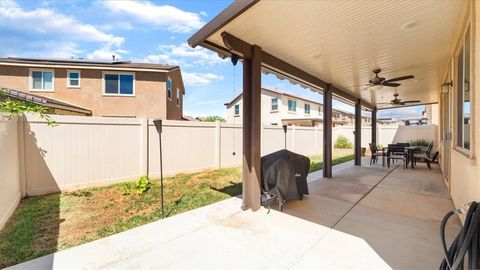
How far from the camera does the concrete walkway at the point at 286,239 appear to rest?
2592 mm

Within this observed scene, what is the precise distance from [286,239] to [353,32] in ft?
11.1

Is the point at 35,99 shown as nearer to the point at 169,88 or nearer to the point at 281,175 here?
the point at 169,88

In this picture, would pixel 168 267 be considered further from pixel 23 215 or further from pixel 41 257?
pixel 23 215

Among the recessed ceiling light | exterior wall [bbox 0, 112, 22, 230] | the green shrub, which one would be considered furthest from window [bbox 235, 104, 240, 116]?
the recessed ceiling light

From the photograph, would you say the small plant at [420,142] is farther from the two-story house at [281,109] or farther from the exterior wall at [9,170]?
the exterior wall at [9,170]

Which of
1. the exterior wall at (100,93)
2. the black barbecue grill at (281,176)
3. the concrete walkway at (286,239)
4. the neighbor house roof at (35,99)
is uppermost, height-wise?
the exterior wall at (100,93)

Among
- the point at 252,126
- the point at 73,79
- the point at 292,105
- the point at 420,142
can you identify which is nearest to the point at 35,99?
the point at 73,79

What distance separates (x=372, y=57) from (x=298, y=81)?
5.88 ft

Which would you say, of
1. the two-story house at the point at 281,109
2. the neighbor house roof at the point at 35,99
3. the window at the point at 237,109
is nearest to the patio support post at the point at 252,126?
the neighbor house roof at the point at 35,99

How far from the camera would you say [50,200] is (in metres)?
4.68

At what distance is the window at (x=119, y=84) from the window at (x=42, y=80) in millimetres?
2871

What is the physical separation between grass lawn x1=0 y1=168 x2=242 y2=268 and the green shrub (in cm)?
1296

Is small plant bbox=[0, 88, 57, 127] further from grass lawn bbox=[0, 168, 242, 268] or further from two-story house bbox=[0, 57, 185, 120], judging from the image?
two-story house bbox=[0, 57, 185, 120]

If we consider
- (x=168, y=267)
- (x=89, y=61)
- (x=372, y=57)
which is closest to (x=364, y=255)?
(x=168, y=267)
